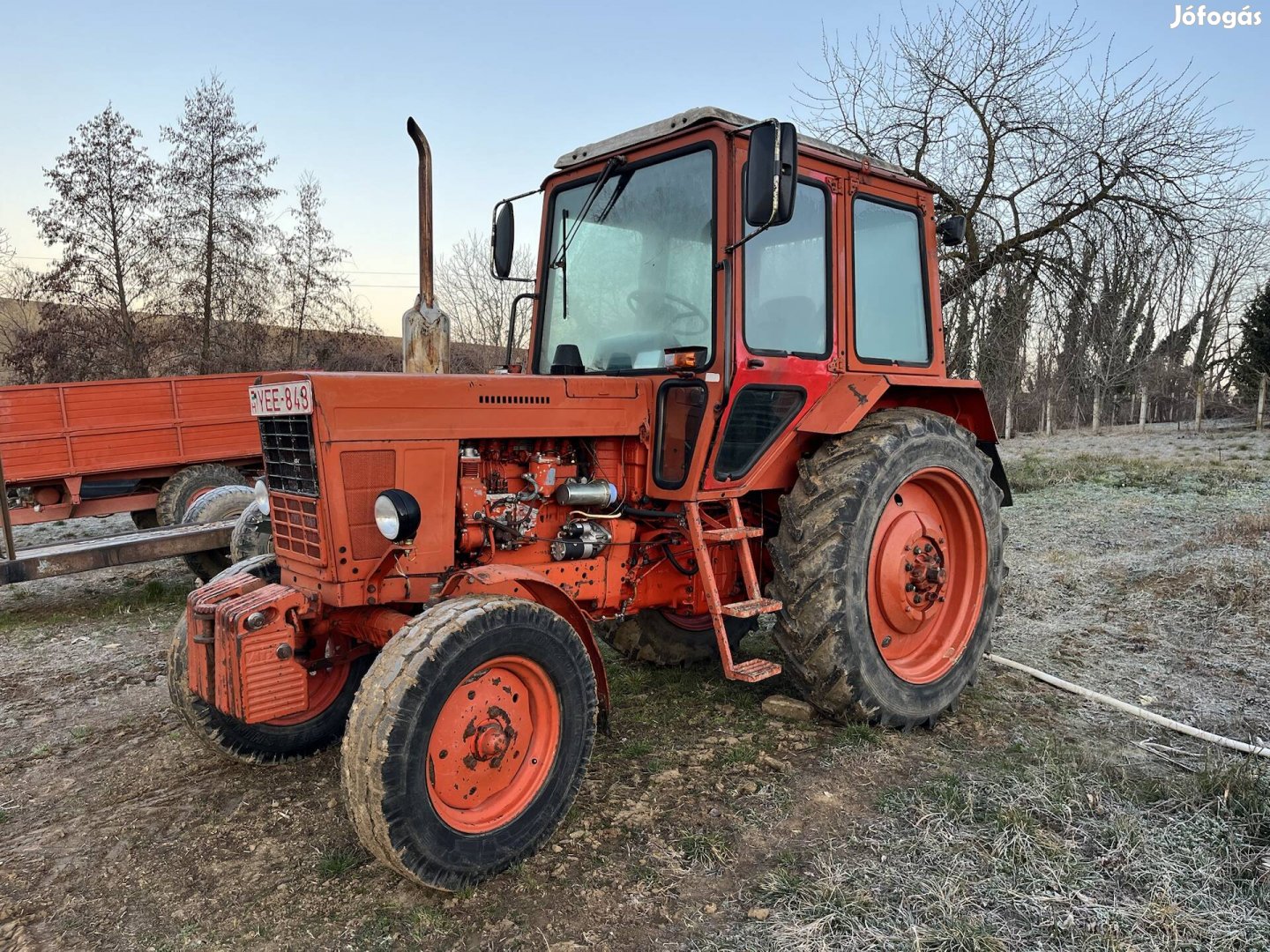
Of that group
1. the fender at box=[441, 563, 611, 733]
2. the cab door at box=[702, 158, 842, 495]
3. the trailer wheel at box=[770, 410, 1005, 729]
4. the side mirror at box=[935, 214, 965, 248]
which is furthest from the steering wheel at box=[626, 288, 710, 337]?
the side mirror at box=[935, 214, 965, 248]

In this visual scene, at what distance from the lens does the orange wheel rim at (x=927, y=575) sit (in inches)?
150

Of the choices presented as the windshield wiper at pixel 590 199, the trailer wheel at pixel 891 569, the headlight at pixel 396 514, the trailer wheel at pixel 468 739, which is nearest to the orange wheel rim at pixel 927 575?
the trailer wheel at pixel 891 569

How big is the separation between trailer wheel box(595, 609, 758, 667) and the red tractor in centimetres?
2

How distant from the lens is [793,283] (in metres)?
3.73

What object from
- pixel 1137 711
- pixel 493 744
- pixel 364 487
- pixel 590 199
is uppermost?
pixel 590 199

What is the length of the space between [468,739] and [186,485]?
652cm

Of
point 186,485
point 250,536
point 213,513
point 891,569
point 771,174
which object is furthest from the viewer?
point 186,485

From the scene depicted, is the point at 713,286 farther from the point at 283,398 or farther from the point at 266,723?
the point at 266,723

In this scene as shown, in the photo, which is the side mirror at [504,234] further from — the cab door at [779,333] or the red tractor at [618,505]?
the cab door at [779,333]

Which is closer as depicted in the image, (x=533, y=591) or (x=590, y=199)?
(x=533, y=591)

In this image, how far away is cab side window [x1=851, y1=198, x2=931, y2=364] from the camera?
4012 mm

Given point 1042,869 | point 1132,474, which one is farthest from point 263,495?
point 1132,474

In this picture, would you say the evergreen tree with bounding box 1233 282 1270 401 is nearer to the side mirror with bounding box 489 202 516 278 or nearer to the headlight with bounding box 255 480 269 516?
the side mirror with bounding box 489 202 516 278

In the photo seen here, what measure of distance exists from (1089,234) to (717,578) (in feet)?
25.0
